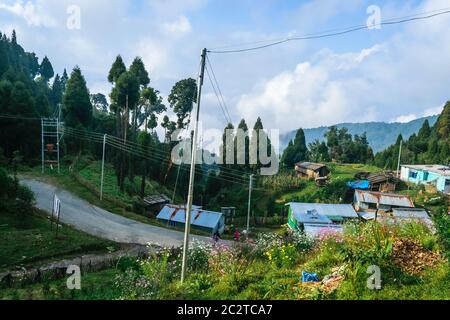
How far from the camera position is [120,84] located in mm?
28328

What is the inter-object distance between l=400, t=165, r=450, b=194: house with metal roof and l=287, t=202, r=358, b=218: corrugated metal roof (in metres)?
12.0

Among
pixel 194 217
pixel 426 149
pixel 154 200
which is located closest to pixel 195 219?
pixel 194 217

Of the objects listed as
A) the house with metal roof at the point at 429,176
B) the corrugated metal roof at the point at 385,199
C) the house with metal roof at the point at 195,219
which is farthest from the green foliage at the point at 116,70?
the house with metal roof at the point at 429,176

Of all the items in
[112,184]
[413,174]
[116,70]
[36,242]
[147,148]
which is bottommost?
[36,242]

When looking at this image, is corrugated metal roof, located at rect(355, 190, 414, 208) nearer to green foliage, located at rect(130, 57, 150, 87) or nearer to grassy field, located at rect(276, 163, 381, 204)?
grassy field, located at rect(276, 163, 381, 204)

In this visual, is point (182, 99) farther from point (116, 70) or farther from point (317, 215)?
point (317, 215)

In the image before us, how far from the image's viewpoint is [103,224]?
1909 cm

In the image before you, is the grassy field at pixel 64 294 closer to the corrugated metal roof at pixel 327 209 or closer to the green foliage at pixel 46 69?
the corrugated metal roof at pixel 327 209

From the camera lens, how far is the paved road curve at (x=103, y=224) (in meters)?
17.9

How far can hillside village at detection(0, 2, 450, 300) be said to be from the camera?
22.2 feet

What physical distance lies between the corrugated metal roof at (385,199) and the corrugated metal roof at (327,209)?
3.04 metres

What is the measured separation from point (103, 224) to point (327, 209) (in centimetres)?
1729

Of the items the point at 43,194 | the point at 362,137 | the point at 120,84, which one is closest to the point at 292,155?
the point at 362,137

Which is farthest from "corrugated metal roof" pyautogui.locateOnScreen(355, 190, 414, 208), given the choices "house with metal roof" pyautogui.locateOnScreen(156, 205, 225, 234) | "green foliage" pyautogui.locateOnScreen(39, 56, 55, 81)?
"green foliage" pyautogui.locateOnScreen(39, 56, 55, 81)
